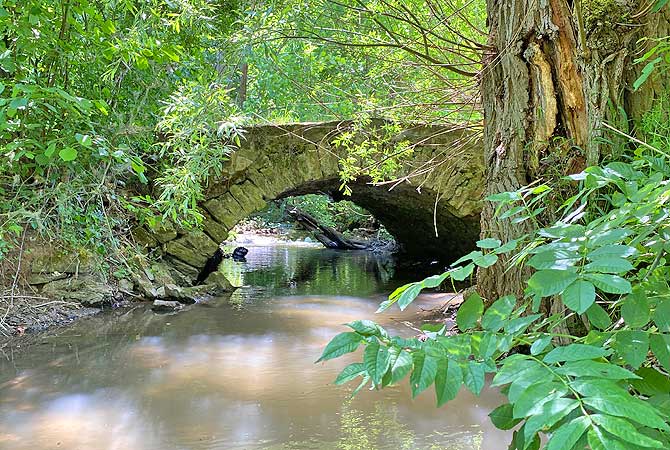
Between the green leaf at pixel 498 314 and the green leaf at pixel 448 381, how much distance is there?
0.32ft

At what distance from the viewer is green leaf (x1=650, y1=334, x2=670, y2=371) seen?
646 millimetres

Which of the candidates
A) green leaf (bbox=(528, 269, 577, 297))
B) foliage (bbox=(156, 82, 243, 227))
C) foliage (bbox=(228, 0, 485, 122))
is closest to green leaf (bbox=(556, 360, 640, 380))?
green leaf (bbox=(528, 269, 577, 297))

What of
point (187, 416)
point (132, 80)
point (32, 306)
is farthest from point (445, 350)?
point (132, 80)

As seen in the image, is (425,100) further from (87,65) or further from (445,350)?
(445,350)

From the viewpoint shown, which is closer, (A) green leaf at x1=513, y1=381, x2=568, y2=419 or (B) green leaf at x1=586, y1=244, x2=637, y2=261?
(A) green leaf at x1=513, y1=381, x2=568, y2=419

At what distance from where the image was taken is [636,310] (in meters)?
0.67

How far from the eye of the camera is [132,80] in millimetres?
4676

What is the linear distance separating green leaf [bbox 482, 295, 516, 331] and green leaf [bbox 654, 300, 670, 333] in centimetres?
18

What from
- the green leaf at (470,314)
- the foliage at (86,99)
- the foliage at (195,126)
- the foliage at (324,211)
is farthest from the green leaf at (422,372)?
the foliage at (324,211)

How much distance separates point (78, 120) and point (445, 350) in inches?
125

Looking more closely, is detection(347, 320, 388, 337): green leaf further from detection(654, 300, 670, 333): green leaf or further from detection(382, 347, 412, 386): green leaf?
detection(654, 300, 670, 333): green leaf

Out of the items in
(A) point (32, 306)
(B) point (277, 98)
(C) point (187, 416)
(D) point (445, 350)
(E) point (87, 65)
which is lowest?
(C) point (187, 416)

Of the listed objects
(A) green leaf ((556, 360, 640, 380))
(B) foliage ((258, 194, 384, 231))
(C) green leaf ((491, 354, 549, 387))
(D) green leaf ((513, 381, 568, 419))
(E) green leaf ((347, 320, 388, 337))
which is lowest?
A: (D) green leaf ((513, 381, 568, 419))

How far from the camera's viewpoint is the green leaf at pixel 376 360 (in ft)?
2.06
